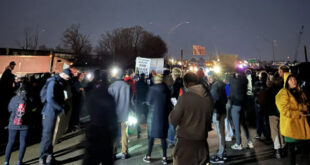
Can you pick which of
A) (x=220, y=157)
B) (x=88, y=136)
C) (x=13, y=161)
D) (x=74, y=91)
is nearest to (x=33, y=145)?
(x=13, y=161)

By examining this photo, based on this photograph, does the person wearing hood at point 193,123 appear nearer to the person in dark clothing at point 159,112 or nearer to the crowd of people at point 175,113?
the crowd of people at point 175,113

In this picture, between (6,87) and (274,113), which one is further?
(6,87)

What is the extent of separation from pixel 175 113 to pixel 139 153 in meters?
3.27

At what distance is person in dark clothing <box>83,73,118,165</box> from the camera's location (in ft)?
11.7

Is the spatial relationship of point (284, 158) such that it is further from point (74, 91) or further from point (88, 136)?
point (74, 91)

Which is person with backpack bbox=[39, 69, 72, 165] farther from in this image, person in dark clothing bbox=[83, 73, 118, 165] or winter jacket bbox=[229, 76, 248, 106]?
winter jacket bbox=[229, 76, 248, 106]

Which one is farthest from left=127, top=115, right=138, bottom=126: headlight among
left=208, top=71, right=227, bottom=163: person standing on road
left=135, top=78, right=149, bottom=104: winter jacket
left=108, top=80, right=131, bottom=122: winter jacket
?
left=208, top=71, right=227, bottom=163: person standing on road

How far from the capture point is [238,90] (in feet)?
19.7

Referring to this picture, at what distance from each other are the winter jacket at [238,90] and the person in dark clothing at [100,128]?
371cm

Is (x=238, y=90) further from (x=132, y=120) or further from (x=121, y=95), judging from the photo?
(x=132, y=120)

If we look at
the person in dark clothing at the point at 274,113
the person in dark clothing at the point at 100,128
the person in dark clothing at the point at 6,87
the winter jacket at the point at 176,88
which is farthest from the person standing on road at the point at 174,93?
the person in dark clothing at the point at 6,87

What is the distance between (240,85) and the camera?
20.1 feet

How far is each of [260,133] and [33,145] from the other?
7630 mm

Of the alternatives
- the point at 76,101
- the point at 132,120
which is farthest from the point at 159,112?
the point at 76,101
